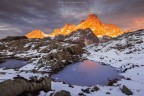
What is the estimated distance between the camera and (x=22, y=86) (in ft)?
79.9

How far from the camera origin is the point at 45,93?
26297mm

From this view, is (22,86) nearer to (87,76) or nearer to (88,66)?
(87,76)

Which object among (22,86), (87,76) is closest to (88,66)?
(87,76)

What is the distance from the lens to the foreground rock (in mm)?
21984

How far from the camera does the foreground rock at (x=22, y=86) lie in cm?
2198

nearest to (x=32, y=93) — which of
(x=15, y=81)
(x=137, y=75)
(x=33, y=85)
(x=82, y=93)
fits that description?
(x=33, y=85)

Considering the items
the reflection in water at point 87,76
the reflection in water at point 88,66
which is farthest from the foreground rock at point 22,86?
the reflection in water at point 88,66

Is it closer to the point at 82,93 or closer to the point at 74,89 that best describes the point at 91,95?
the point at 82,93

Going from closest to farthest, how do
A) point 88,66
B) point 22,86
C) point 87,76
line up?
point 22,86 → point 87,76 → point 88,66

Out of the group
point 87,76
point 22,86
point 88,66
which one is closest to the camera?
point 22,86

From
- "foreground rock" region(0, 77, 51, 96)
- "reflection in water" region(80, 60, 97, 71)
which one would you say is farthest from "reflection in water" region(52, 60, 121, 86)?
"foreground rock" region(0, 77, 51, 96)

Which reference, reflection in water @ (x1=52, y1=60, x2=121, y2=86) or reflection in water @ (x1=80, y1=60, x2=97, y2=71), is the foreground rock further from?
reflection in water @ (x1=80, y1=60, x2=97, y2=71)

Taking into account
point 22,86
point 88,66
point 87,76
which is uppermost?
point 22,86

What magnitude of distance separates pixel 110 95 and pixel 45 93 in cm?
1012
